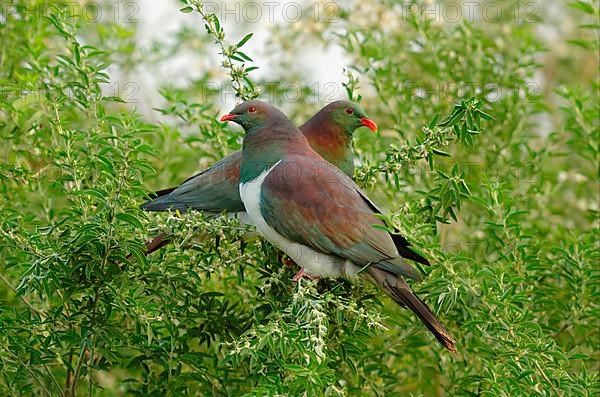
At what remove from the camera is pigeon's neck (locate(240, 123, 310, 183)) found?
3.54 meters

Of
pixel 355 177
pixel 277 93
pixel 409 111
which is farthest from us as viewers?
pixel 277 93

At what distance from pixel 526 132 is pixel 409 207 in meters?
1.86

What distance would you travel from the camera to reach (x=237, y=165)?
4102 mm

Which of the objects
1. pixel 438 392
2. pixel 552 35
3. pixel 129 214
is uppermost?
pixel 129 214

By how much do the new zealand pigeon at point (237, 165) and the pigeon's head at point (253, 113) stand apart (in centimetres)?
43

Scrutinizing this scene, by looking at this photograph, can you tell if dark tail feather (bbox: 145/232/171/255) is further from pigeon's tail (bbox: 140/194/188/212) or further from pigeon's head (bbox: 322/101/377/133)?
pigeon's head (bbox: 322/101/377/133)

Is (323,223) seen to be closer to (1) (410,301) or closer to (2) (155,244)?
(1) (410,301)

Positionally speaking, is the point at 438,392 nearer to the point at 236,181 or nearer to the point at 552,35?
the point at 236,181

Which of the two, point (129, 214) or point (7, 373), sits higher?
point (129, 214)

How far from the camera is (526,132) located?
4887mm

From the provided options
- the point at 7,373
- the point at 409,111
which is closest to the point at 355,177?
the point at 409,111

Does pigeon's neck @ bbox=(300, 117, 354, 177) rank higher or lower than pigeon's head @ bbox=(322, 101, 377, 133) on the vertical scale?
lower

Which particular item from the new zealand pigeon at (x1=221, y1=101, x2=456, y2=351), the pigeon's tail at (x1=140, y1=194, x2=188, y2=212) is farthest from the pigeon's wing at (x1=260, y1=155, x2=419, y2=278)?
the pigeon's tail at (x1=140, y1=194, x2=188, y2=212)

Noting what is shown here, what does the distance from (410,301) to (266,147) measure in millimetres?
848
